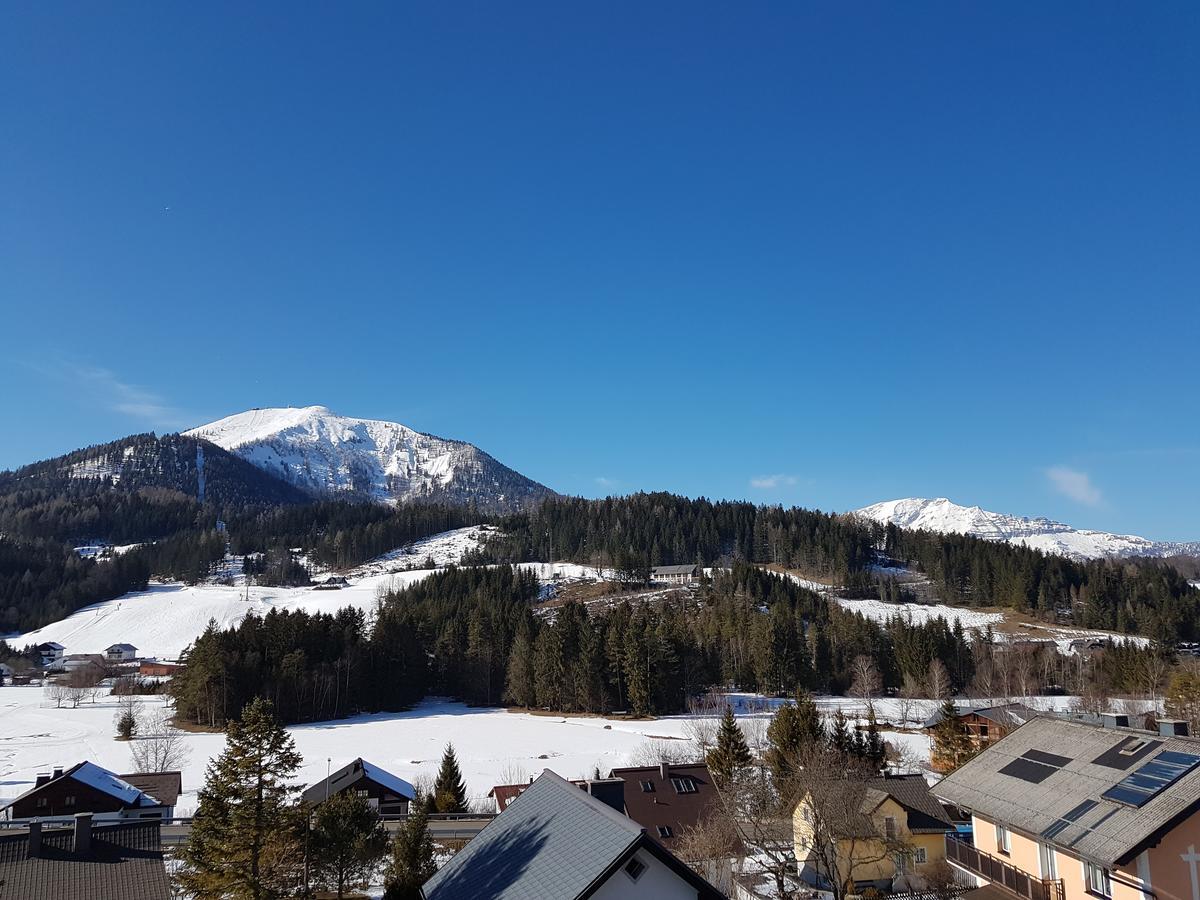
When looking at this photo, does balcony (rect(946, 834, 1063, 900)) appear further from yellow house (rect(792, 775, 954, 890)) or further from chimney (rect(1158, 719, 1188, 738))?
chimney (rect(1158, 719, 1188, 738))

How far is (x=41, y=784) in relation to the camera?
4969 cm

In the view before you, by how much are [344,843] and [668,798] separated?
21063mm

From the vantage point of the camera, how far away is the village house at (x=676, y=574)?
183 m

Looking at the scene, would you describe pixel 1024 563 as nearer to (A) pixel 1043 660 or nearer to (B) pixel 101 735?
(A) pixel 1043 660

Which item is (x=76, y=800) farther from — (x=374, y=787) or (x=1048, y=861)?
(x=1048, y=861)

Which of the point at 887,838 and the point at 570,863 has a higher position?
the point at 570,863

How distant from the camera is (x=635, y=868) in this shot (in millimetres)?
17328

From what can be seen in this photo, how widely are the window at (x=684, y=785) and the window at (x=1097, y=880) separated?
28.4m

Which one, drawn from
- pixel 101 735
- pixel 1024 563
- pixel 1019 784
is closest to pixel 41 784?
pixel 101 735

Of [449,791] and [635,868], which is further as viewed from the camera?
[449,791]

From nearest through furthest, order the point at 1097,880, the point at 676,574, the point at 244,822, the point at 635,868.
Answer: the point at 635,868, the point at 1097,880, the point at 244,822, the point at 676,574

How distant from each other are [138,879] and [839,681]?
10159cm

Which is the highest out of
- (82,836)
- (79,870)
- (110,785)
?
(82,836)

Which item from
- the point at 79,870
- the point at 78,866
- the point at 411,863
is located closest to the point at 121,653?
the point at 78,866
